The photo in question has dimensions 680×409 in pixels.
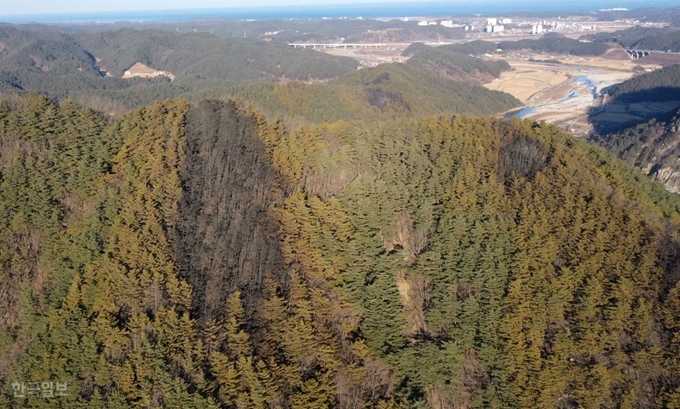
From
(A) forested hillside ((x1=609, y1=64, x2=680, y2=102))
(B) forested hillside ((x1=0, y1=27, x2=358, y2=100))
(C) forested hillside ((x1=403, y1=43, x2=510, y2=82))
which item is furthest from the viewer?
(C) forested hillside ((x1=403, y1=43, x2=510, y2=82))

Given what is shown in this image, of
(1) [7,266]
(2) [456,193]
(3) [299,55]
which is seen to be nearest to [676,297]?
(2) [456,193]

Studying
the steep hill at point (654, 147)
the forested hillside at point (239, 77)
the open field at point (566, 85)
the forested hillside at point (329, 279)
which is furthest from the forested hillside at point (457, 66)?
the forested hillside at point (329, 279)

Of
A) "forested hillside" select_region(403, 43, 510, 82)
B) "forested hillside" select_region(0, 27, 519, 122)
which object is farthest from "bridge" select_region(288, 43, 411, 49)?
"forested hillside" select_region(403, 43, 510, 82)

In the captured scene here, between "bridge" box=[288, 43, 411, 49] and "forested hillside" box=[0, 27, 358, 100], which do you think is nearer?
"forested hillside" box=[0, 27, 358, 100]

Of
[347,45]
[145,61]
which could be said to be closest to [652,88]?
[347,45]

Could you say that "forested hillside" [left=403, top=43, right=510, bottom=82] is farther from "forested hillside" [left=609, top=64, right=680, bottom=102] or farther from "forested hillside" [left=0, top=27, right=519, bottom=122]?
"forested hillside" [left=609, top=64, right=680, bottom=102]

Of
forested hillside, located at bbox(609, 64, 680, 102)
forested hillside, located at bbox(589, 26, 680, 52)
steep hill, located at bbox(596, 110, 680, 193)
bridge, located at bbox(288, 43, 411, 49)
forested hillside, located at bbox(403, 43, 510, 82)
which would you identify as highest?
bridge, located at bbox(288, 43, 411, 49)

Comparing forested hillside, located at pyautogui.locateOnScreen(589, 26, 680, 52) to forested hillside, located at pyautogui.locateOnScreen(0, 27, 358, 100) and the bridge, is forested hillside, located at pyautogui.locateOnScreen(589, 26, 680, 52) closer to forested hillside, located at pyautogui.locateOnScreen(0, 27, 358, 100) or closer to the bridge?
the bridge

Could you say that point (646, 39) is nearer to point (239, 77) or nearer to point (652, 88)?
point (652, 88)

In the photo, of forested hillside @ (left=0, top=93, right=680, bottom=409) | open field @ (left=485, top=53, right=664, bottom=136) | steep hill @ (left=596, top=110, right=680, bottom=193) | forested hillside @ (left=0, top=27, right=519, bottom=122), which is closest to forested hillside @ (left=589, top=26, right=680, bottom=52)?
open field @ (left=485, top=53, right=664, bottom=136)

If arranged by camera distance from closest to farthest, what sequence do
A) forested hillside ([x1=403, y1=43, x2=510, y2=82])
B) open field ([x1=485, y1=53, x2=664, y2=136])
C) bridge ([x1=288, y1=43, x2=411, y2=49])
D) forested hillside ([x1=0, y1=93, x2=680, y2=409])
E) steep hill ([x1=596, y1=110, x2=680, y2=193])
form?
1. forested hillside ([x1=0, y1=93, x2=680, y2=409])
2. steep hill ([x1=596, y1=110, x2=680, y2=193])
3. open field ([x1=485, y1=53, x2=664, y2=136])
4. forested hillside ([x1=403, y1=43, x2=510, y2=82])
5. bridge ([x1=288, y1=43, x2=411, y2=49])

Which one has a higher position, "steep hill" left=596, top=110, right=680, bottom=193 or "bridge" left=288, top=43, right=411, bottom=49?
"bridge" left=288, top=43, right=411, bottom=49
